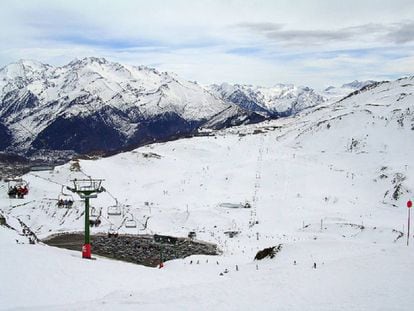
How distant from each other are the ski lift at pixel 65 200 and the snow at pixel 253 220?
814mm

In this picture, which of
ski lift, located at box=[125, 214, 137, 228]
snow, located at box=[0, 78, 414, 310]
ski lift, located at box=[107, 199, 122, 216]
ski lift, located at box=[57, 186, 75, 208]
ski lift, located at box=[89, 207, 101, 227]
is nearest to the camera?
snow, located at box=[0, 78, 414, 310]

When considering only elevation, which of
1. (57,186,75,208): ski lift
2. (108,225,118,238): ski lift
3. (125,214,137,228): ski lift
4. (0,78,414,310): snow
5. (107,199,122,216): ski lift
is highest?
(0,78,414,310): snow

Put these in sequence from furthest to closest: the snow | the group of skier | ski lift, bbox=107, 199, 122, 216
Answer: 1. the group of skier
2. ski lift, bbox=107, 199, 122, 216
3. the snow

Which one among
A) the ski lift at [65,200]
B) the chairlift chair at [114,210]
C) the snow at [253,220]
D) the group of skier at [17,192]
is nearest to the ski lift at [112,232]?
the snow at [253,220]

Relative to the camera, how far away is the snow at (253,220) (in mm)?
18406

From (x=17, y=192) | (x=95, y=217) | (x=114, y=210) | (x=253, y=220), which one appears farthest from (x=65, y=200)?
(x=253, y=220)

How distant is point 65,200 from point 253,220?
82.8ft

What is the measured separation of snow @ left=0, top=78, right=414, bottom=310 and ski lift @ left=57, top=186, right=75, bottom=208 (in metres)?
0.81

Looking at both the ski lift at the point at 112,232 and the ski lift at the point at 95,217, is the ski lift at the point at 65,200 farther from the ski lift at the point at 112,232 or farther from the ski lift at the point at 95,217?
the ski lift at the point at 112,232

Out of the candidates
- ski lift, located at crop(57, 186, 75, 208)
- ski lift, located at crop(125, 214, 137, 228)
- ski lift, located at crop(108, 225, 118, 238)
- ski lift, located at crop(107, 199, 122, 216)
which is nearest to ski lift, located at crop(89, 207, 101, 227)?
ski lift, located at crop(107, 199, 122, 216)

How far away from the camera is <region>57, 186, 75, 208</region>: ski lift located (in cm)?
5900

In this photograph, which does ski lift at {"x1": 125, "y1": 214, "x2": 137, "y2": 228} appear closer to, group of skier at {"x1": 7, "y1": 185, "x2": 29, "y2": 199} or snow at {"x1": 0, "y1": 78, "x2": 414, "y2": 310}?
snow at {"x1": 0, "y1": 78, "x2": 414, "y2": 310}

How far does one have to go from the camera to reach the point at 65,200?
60.2m

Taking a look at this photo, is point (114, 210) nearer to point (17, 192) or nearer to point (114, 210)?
point (114, 210)
